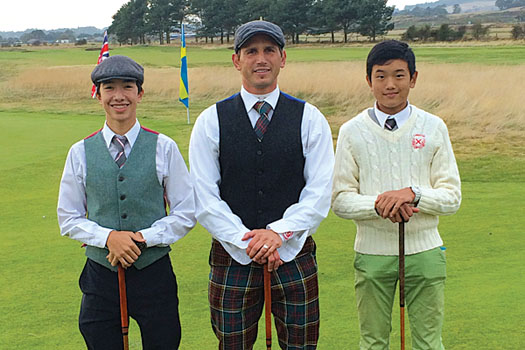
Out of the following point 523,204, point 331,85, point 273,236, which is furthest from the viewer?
point 331,85

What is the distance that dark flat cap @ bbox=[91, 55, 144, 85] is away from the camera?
7.02 feet

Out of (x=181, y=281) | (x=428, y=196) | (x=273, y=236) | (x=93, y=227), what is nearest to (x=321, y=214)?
(x=273, y=236)

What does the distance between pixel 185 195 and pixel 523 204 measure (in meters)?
3.68

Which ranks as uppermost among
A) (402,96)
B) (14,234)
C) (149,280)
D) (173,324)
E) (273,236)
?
(402,96)

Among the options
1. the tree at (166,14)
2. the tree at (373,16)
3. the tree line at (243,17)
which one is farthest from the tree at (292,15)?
the tree at (166,14)

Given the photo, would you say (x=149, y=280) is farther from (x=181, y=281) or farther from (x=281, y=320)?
(x=181, y=281)

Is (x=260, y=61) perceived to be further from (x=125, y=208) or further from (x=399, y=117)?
(x=125, y=208)

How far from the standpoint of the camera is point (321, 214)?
2154 mm

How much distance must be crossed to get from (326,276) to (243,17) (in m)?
46.8

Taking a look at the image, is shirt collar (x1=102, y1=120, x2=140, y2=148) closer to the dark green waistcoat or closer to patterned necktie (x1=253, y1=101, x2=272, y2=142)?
the dark green waistcoat

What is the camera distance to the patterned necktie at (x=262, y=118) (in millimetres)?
2186

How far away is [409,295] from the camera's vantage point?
235cm

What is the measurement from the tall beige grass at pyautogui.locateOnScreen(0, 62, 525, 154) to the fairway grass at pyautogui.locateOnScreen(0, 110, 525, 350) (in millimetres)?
3801

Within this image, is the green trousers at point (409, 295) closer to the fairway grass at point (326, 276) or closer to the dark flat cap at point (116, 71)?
the fairway grass at point (326, 276)
